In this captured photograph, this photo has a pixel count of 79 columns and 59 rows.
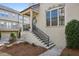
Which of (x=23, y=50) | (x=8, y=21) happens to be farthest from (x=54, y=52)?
(x=8, y=21)

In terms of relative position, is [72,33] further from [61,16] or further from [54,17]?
[54,17]

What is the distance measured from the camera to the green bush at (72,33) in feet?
11.8

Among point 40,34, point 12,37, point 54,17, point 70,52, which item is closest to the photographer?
point 70,52

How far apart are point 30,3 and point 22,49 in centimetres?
111

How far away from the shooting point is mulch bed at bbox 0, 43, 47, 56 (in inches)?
143

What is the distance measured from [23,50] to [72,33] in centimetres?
123

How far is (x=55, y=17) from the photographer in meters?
3.91

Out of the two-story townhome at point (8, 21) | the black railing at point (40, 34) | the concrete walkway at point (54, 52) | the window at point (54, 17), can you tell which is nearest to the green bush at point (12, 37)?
the two-story townhome at point (8, 21)

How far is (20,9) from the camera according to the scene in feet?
12.2

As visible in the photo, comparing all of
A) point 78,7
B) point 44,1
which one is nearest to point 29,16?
point 44,1

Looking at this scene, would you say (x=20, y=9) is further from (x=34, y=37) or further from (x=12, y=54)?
(x=12, y=54)

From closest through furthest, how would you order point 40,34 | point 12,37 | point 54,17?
point 12,37 < point 40,34 < point 54,17

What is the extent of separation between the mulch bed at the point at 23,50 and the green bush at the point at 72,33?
0.64 metres

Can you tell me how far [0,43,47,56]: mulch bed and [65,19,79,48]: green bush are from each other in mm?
642
